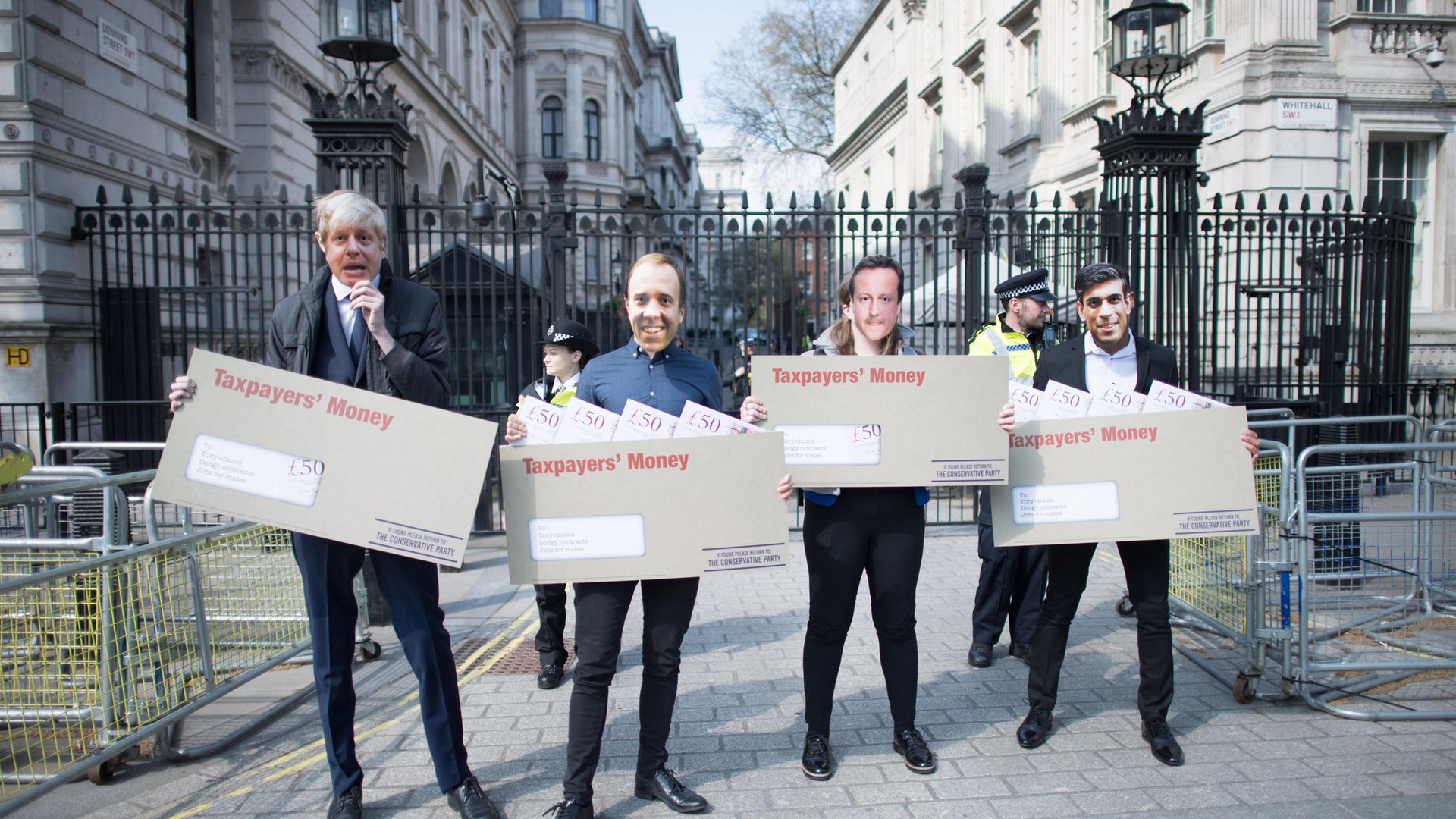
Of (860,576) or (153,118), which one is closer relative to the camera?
(860,576)

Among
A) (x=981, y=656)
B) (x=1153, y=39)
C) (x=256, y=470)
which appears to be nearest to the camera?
(x=256, y=470)

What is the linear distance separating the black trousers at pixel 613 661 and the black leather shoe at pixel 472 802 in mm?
305

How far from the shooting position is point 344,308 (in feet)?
10.8

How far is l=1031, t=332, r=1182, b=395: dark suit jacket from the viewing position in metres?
3.94

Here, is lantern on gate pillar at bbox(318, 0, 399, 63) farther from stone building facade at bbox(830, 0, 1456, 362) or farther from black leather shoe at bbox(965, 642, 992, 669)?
stone building facade at bbox(830, 0, 1456, 362)

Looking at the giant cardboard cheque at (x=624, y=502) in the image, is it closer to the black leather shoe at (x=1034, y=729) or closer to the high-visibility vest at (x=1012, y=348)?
the black leather shoe at (x=1034, y=729)

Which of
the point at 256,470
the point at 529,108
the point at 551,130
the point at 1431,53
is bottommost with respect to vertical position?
the point at 256,470

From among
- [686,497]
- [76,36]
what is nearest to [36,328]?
[76,36]

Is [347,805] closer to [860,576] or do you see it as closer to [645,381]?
A: [645,381]

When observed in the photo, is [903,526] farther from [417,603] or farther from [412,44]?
[412,44]

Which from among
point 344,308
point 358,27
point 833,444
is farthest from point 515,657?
point 358,27

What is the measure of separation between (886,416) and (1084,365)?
1.12 meters

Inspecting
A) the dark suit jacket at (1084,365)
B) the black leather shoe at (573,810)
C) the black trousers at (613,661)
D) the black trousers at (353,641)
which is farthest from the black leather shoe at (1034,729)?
the black trousers at (353,641)

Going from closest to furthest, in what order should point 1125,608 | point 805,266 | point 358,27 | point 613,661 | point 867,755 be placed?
point 613,661 → point 867,755 → point 1125,608 → point 358,27 → point 805,266
